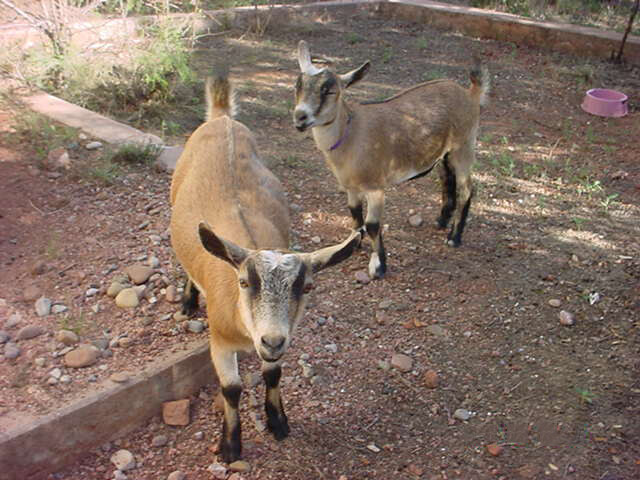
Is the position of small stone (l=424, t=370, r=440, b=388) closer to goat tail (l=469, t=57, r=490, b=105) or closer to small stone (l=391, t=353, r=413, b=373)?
small stone (l=391, t=353, r=413, b=373)

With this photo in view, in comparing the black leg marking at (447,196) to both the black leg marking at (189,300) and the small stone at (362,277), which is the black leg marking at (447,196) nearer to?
the small stone at (362,277)

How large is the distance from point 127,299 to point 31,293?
60 centimetres

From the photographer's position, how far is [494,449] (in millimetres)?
3467

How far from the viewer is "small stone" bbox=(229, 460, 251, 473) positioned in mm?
3293

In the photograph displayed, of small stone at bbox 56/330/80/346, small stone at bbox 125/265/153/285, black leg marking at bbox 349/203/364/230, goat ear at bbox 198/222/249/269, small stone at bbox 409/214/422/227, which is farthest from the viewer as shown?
small stone at bbox 409/214/422/227

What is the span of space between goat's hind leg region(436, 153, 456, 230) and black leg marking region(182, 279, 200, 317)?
2515mm

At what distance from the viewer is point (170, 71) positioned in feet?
23.4

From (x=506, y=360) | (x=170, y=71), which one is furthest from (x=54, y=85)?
(x=506, y=360)

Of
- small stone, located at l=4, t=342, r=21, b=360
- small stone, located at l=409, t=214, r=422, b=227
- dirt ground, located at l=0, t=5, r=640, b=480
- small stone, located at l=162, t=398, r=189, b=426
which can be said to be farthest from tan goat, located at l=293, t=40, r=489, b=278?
small stone, located at l=4, t=342, r=21, b=360

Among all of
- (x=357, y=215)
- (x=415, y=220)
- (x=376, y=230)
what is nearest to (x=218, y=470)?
(x=376, y=230)

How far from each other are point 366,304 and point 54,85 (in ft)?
14.4

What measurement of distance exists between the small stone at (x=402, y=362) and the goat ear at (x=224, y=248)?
5.51 feet

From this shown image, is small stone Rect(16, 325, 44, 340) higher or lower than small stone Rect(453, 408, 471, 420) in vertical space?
higher

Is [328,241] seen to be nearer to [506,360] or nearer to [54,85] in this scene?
[506,360]
